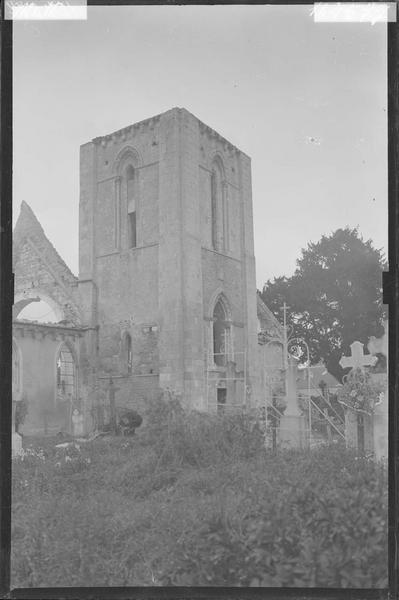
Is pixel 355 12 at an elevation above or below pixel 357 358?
above

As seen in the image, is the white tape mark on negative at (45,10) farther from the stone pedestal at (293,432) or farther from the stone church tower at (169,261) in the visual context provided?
the stone pedestal at (293,432)

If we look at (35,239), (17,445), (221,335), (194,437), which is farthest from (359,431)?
(35,239)

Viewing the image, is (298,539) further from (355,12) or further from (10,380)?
(355,12)

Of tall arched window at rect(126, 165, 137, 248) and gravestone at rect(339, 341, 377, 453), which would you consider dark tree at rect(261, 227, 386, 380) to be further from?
tall arched window at rect(126, 165, 137, 248)

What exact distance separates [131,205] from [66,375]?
2.35 meters

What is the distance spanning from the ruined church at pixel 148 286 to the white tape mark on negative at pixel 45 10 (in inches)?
68.1

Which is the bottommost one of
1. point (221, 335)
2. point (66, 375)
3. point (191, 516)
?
point (191, 516)

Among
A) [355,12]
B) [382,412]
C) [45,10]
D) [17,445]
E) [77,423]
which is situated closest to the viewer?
[355,12]

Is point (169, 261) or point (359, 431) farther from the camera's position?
point (169, 261)

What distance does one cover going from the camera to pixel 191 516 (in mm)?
4367

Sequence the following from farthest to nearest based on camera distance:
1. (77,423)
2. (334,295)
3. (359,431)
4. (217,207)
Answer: (217,207) < (359,431) < (77,423) < (334,295)

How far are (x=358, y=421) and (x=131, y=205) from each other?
4135 millimetres

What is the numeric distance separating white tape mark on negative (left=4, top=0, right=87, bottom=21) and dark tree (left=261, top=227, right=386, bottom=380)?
2.85 meters

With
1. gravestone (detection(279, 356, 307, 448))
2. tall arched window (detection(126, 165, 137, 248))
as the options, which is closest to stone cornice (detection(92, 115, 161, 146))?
tall arched window (detection(126, 165, 137, 248))
